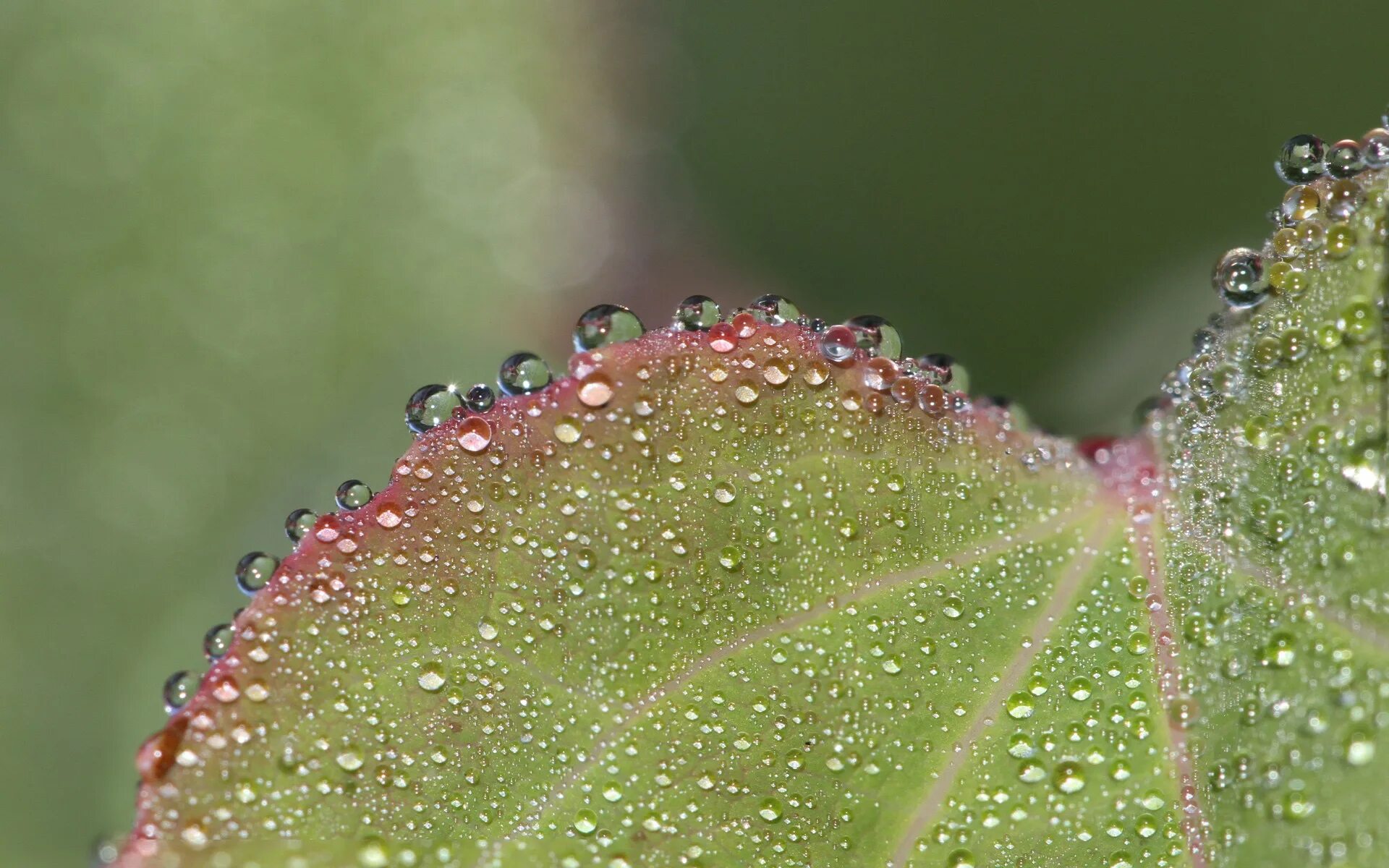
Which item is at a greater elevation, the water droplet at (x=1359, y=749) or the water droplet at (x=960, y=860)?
the water droplet at (x=1359, y=749)

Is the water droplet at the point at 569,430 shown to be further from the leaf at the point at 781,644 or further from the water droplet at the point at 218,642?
the water droplet at the point at 218,642

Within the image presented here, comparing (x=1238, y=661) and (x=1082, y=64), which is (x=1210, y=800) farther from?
(x=1082, y=64)

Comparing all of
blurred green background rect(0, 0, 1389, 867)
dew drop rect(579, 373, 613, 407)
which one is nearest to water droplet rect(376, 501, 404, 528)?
dew drop rect(579, 373, 613, 407)

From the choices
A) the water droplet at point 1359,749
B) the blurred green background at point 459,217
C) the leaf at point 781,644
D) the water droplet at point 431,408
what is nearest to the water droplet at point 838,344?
the leaf at point 781,644

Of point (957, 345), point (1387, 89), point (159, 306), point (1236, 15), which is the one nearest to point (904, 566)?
point (957, 345)

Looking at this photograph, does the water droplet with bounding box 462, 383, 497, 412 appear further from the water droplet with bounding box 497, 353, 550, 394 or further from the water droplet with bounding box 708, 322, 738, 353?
the water droplet with bounding box 708, 322, 738, 353

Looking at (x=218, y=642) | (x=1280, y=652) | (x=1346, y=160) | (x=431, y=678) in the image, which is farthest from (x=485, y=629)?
(x=1346, y=160)

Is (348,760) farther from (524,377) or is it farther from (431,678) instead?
(524,377)
